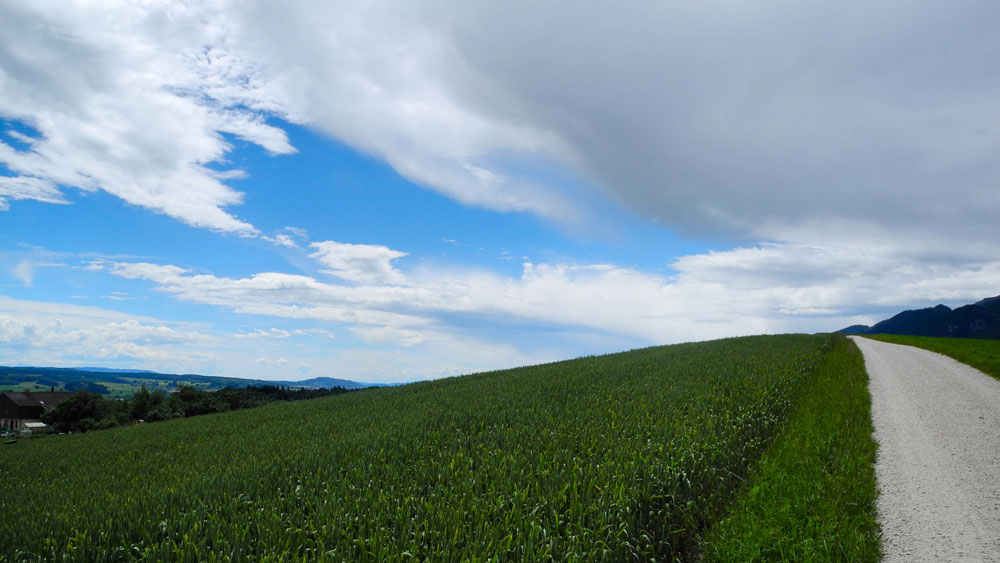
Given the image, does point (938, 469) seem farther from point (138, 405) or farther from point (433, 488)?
point (138, 405)

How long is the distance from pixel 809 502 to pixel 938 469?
4.36 m

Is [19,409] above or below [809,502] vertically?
below

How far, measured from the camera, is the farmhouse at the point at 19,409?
111 metres

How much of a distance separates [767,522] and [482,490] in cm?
501

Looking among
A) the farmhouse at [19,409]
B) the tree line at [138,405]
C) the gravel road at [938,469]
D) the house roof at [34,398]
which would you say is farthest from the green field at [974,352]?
the house roof at [34,398]

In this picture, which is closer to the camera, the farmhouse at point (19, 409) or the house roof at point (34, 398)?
the farmhouse at point (19, 409)

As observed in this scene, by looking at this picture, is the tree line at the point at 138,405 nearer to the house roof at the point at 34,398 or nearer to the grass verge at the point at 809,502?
the house roof at the point at 34,398

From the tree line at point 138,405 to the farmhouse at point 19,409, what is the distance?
151 ft

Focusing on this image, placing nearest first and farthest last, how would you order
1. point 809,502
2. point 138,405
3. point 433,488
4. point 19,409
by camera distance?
point 433,488, point 809,502, point 138,405, point 19,409

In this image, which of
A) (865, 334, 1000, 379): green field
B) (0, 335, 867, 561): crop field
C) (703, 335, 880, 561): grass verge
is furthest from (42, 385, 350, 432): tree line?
(865, 334, 1000, 379): green field

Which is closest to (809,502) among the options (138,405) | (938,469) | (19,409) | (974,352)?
(938,469)

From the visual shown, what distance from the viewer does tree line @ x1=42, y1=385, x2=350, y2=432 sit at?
6253 cm

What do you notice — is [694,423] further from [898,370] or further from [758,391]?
[898,370]

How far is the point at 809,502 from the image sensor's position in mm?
8812
